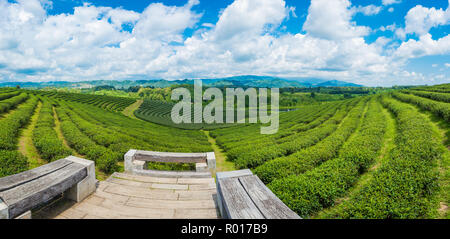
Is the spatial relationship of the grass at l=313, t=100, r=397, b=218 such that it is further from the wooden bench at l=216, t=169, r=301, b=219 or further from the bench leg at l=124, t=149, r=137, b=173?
the bench leg at l=124, t=149, r=137, b=173

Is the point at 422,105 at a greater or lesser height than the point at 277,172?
greater

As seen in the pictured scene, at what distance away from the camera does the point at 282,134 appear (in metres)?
23.2

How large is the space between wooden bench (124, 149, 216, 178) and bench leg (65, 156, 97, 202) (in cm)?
145

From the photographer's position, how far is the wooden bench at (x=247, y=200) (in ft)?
9.88

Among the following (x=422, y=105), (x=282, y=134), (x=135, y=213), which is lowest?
(x=282, y=134)

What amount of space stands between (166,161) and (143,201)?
1889 millimetres

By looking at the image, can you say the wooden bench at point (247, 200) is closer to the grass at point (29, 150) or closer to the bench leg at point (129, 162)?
the bench leg at point (129, 162)

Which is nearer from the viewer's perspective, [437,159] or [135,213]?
[135,213]

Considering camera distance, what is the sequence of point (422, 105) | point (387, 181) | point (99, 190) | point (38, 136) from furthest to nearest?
point (422, 105) < point (38, 136) < point (387, 181) < point (99, 190)

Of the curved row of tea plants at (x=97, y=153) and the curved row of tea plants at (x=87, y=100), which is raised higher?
the curved row of tea plants at (x=87, y=100)

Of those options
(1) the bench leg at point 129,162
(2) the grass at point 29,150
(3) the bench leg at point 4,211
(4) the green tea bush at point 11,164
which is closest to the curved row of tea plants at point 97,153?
(2) the grass at point 29,150

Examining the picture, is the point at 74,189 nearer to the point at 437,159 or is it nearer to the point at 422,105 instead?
the point at 437,159

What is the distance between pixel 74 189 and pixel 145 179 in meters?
1.76
